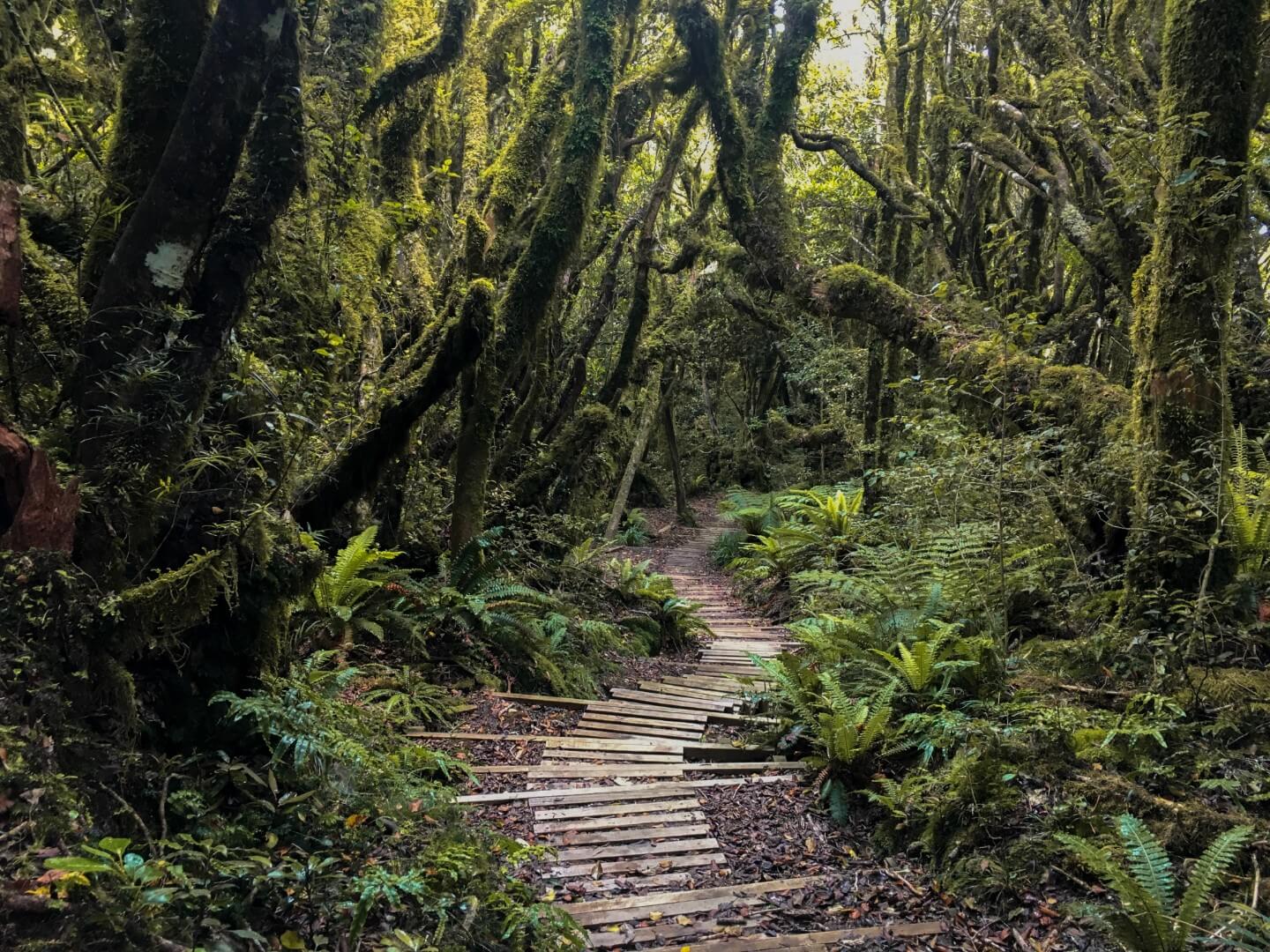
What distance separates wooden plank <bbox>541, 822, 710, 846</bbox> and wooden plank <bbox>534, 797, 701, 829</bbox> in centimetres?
14

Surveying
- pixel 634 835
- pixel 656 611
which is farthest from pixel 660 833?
pixel 656 611

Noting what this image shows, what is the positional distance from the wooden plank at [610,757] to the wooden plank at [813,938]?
7.21 ft

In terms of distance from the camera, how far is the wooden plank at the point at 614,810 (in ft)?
14.1

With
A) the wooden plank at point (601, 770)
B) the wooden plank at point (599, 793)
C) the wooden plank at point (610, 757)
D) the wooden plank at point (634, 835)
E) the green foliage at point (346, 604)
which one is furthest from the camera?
the green foliage at point (346, 604)

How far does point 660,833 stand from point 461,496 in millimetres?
4571

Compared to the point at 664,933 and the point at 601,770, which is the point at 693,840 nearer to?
the point at 664,933

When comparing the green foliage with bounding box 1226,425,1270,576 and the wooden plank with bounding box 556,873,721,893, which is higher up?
the green foliage with bounding box 1226,425,1270,576

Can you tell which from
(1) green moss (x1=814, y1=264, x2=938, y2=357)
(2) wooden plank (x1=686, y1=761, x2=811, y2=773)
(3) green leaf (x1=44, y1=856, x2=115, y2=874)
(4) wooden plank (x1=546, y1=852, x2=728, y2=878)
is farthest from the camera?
A: (1) green moss (x1=814, y1=264, x2=938, y2=357)

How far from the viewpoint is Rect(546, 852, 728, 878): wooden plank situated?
3.72m

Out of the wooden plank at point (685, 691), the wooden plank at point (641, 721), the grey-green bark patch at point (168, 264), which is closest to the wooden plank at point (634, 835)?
the wooden plank at point (641, 721)

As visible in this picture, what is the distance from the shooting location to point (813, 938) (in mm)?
3248

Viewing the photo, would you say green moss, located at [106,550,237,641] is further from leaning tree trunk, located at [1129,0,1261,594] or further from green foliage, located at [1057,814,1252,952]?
leaning tree trunk, located at [1129,0,1261,594]

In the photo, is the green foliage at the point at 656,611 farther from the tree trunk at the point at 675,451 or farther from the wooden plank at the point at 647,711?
the tree trunk at the point at 675,451

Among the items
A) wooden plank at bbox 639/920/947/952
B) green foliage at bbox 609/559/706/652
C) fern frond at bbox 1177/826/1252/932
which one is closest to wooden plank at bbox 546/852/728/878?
wooden plank at bbox 639/920/947/952
